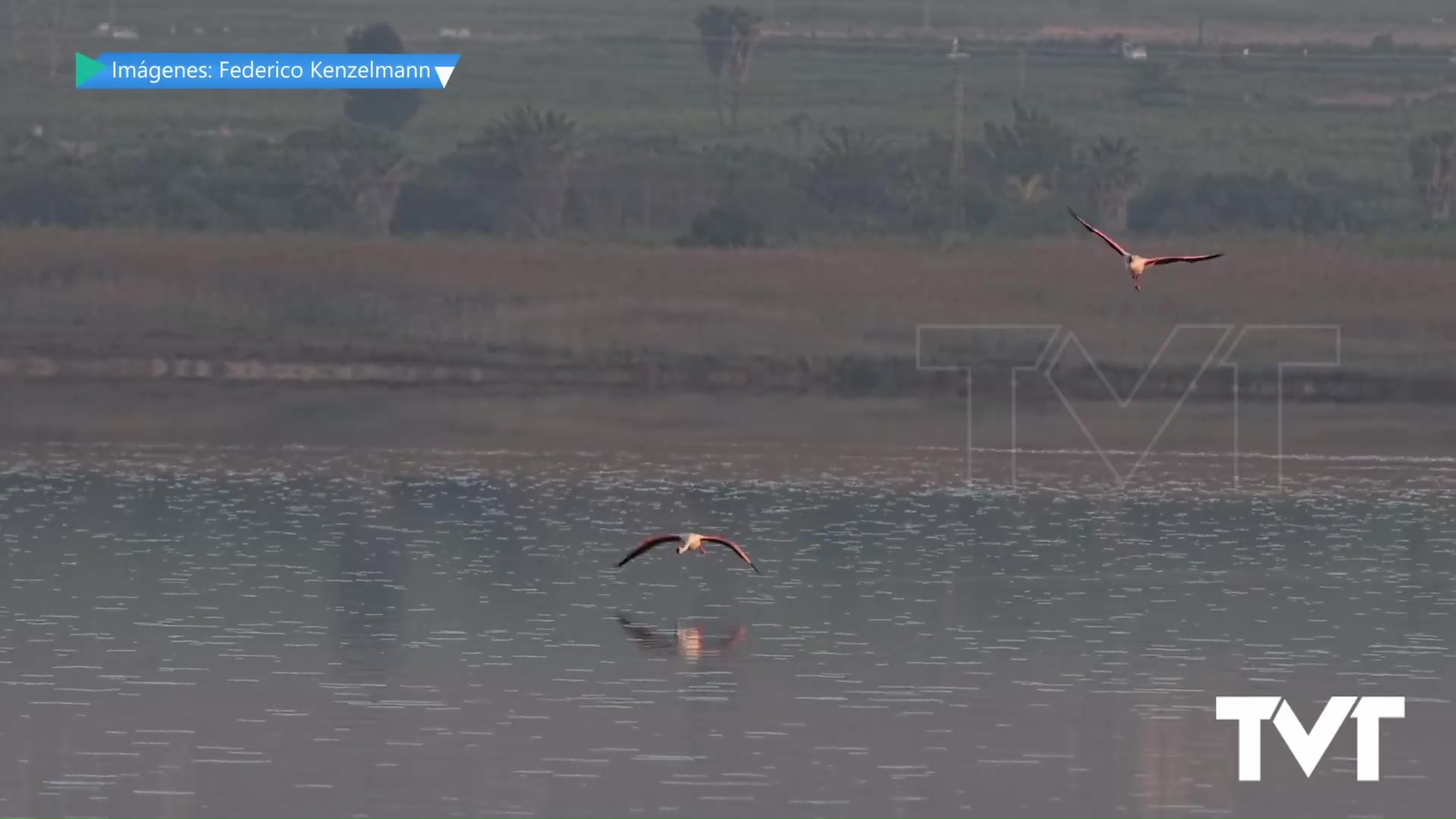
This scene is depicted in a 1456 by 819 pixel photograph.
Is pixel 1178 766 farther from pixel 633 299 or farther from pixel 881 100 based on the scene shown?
pixel 881 100

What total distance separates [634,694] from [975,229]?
2671 inches

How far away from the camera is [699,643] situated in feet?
98.4

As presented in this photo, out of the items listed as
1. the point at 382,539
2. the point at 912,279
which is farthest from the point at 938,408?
the point at 382,539

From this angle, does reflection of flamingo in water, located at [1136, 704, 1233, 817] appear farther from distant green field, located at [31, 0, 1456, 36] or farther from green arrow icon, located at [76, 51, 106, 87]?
distant green field, located at [31, 0, 1456, 36]

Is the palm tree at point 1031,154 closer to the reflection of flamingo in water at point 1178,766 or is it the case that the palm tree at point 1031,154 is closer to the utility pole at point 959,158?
the utility pole at point 959,158

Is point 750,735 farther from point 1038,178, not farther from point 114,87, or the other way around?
point 114,87

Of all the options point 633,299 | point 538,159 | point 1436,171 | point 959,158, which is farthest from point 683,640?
point 1436,171

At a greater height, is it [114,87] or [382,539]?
[114,87]

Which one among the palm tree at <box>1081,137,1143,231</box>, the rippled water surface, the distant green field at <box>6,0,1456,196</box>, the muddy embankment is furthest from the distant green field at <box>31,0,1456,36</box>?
the rippled water surface

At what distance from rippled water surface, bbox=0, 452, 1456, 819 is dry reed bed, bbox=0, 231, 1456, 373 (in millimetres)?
22457

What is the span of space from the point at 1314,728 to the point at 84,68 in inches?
3666

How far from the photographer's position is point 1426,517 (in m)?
42.4

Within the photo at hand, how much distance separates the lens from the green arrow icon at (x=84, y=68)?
367 ft

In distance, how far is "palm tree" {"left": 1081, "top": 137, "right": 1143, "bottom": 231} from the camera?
9912cm
